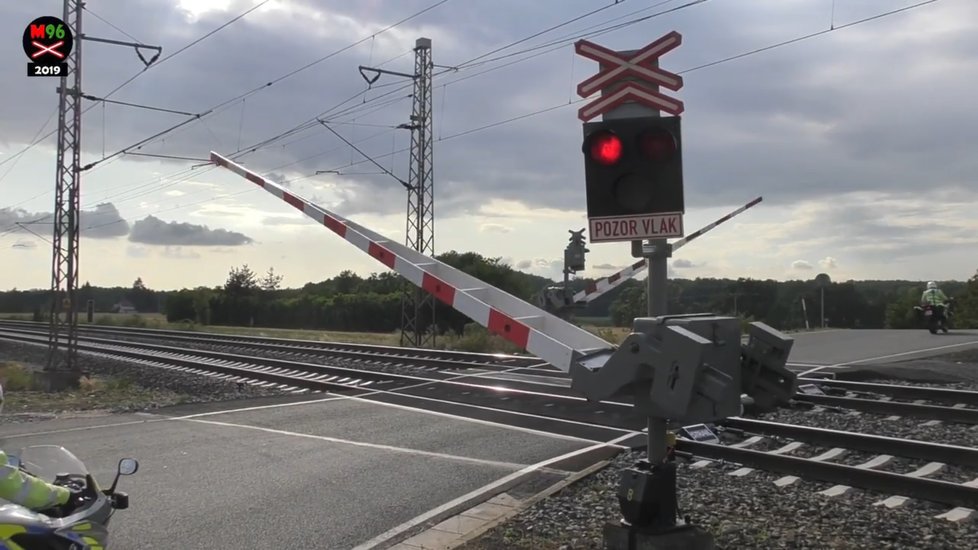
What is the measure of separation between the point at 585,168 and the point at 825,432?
20.1 feet

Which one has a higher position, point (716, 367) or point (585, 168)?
point (585, 168)

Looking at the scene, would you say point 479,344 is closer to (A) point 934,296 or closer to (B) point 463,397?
(B) point 463,397

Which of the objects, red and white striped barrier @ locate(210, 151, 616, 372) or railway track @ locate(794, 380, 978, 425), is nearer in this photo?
red and white striped barrier @ locate(210, 151, 616, 372)

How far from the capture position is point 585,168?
417 centimetres

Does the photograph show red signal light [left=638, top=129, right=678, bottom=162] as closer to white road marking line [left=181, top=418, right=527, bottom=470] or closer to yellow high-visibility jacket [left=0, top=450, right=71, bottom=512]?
yellow high-visibility jacket [left=0, top=450, right=71, bottom=512]

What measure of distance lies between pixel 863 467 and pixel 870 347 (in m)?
14.5

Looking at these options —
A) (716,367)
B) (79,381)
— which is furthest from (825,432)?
(79,381)

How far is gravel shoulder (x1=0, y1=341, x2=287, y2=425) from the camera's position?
13.7 meters

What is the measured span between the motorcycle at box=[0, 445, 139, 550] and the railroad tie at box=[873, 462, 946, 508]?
5855 mm

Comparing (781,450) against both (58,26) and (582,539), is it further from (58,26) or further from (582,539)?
(58,26)

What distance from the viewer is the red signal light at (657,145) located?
13.1 feet

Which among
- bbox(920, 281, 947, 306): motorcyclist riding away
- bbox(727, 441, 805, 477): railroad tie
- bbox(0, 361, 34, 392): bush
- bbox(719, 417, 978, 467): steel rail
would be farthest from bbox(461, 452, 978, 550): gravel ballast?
bbox(920, 281, 947, 306): motorcyclist riding away

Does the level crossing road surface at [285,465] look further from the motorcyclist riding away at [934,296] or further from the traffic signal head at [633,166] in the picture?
the motorcyclist riding away at [934,296]

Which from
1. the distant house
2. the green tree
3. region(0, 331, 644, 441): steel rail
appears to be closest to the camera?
region(0, 331, 644, 441): steel rail
